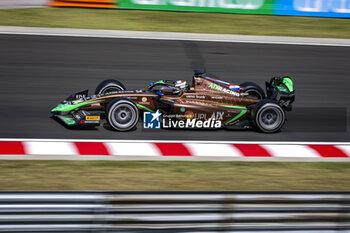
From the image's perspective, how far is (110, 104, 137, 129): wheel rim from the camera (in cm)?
934

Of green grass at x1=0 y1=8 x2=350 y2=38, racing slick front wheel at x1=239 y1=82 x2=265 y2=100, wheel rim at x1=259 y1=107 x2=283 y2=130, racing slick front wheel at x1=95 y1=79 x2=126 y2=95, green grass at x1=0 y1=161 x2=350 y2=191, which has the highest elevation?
green grass at x1=0 y1=8 x2=350 y2=38

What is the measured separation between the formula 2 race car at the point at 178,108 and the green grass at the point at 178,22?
6.69m

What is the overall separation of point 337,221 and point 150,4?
502 inches

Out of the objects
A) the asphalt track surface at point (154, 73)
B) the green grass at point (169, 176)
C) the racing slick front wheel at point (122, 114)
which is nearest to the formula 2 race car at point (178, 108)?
the racing slick front wheel at point (122, 114)

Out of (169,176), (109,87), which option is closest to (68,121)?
(109,87)

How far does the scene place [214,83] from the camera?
9.91 metres

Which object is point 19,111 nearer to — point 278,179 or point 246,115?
point 246,115

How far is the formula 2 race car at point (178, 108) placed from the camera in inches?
372

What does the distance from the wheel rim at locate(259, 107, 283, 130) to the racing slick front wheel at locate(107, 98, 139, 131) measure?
7.86 ft

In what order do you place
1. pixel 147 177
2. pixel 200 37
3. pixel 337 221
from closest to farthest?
pixel 337 221 → pixel 147 177 → pixel 200 37

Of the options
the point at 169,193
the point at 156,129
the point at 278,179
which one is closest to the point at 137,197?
the point at 169,193

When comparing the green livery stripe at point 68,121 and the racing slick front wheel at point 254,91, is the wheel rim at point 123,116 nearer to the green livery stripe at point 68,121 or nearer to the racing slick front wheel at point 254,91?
the green livery stripe at point 68,121

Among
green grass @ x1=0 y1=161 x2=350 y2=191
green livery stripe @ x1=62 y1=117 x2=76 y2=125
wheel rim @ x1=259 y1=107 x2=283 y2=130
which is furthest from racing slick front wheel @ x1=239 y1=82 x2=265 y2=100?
green livery stripe @ x1=62 y1=117 x2=76 y2=125

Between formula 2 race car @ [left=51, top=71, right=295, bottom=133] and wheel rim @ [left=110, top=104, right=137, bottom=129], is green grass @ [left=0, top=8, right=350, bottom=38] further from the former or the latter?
wheel rim @ [left=110, top=104, right=137, bottom=129]
